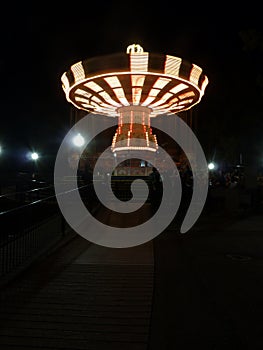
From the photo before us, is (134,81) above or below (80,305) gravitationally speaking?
above

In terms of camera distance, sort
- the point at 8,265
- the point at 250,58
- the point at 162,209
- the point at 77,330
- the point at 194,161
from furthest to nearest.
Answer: the point at 194,161 → the point at 250,58 → the point at 162,209 → the point at 8,265 → the point at 77,330

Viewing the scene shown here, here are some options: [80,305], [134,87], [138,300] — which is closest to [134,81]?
[134,87]

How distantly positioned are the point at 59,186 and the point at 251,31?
12462 mm

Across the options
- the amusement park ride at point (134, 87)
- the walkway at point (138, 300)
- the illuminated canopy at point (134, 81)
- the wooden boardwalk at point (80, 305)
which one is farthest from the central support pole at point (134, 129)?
the wooden boardwalk at point (80, 305)

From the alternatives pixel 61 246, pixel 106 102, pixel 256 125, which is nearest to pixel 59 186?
pixel 61 246

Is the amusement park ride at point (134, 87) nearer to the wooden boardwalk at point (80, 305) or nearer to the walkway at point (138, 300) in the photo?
the walkway at point (138, 300)

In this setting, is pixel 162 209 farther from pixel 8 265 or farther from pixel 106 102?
pixel 106 102

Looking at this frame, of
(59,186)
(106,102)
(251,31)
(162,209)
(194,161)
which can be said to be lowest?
(162,209)

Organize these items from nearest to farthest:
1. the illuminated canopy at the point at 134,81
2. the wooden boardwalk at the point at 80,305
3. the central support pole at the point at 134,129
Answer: the wooden boardwalk at the point at 80,305 → the illuminated canopy at the point at 134,81 → the central support pole at the point at 134,129

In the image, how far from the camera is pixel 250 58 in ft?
70.0

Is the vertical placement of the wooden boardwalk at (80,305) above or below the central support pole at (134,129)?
below

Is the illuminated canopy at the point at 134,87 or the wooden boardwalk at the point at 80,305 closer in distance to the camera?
the wooden boardwalk at the point at 80,305

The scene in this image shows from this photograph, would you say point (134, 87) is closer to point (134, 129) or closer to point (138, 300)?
point (134, 129)

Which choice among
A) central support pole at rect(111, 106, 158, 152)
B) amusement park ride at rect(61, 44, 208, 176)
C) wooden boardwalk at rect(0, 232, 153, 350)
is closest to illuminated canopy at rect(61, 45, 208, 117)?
amusement park ride at rect(61, 44, 208, 176)
